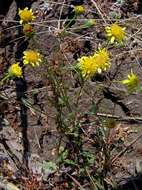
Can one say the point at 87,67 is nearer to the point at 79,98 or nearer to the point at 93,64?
the point at 93,64

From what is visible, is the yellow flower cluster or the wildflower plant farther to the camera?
the wildflower plant

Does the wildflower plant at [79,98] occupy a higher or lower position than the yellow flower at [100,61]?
lower

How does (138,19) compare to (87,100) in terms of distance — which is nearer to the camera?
(87,100)

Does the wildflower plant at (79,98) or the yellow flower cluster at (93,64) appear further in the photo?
the wildflower plant at (79,98)

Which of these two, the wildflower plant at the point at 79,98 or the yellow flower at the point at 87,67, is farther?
the wildflower plant at the point at 79,98

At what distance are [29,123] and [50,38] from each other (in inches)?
20.1

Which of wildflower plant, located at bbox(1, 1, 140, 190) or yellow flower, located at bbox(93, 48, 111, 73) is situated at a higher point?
yellow flower, located at bbox(93, 48, 111, 73)

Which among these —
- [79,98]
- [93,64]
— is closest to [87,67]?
[93,64]

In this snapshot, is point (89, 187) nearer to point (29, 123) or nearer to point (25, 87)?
point (29, 123)

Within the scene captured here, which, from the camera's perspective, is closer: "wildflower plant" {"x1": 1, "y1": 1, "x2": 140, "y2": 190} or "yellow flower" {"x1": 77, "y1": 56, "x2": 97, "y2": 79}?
"yellow flower" {"x1": 77, "y1": 56, "x2": 97, "y2": 79}

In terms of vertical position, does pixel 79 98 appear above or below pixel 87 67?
below

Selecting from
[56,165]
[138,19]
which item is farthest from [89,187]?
[138,19]

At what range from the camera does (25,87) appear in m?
2.58

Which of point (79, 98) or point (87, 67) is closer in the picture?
point (87, 67)
